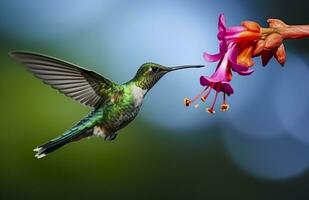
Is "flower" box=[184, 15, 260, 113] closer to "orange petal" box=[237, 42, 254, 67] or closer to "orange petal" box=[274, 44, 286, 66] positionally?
"orange petal" box=[237, 42, 254, 67]

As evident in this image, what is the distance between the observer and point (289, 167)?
1164cm

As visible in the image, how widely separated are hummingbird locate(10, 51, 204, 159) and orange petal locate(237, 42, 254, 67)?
435mm

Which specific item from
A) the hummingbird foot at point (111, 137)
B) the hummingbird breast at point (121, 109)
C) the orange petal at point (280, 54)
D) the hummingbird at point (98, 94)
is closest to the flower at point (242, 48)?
the orange petal at point (280, 54)

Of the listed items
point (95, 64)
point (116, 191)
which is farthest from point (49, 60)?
point (95, 64)

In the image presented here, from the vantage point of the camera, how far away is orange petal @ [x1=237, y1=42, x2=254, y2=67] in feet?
8.14

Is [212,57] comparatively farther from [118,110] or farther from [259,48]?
[118,110]

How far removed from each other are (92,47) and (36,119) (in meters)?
2.56

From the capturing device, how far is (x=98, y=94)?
3.26 meters

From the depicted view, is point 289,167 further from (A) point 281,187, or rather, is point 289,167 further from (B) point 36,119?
(B) point 36,119

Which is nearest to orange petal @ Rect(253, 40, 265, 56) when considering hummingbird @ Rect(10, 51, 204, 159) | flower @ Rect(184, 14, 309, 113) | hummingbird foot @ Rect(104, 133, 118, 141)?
flower @ Rect(184, 14, 309, 113)

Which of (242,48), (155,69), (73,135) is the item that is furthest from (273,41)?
(73,135)

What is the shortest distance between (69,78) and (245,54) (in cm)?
93

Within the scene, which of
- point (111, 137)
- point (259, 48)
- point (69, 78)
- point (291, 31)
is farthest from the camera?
point (111, 137)

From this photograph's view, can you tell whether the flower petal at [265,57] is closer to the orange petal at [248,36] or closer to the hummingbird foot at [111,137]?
the orange petal at [248,36]
